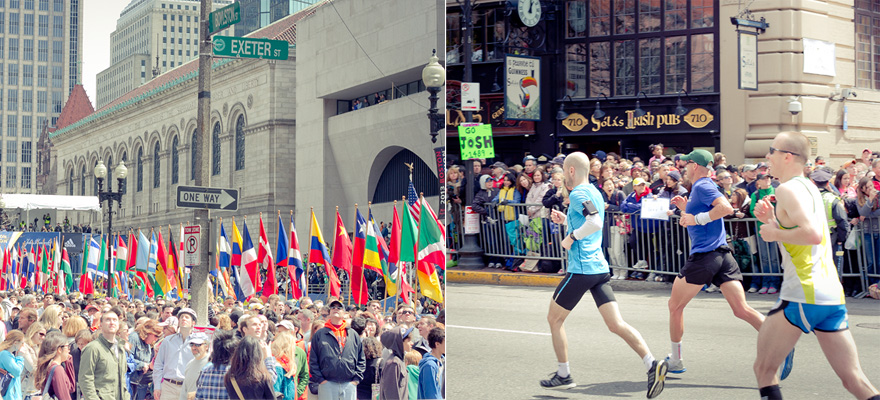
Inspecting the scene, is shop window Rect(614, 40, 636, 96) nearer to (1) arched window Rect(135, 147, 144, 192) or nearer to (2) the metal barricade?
(2) the metal barricade

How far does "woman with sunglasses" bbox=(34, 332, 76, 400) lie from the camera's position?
8008 mm

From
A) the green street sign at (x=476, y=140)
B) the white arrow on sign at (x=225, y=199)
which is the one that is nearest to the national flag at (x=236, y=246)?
the white arrow on sign at (x=225, y=199)

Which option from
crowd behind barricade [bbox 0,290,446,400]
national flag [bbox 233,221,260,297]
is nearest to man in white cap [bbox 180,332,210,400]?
crowd behind barricade [bbox 0,290,446,400]

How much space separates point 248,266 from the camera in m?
13.9

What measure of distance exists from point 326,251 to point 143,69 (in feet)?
11.1

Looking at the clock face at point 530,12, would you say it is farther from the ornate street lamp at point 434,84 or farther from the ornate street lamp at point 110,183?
the ornate street lamp at point 434,84

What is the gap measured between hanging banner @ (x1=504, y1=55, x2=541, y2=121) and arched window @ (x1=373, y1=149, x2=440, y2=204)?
16226mm

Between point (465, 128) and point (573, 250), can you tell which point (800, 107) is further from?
point (573, 250)

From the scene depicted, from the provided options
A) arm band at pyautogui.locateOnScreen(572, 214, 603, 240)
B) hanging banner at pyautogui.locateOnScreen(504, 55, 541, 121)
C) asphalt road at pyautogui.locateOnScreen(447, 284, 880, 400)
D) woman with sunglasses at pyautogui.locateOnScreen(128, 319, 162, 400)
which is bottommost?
woman with sunglasses at pyautogui.locateOnScreen(128, 319, 162, 400)

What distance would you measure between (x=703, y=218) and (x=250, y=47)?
511 cm

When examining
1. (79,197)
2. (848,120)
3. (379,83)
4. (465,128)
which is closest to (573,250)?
(379,83)

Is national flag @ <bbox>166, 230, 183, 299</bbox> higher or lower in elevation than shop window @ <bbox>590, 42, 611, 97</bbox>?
lower

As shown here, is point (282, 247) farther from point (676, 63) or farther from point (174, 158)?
point (676, 63)

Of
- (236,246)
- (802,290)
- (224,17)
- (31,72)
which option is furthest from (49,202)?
(802,290)
